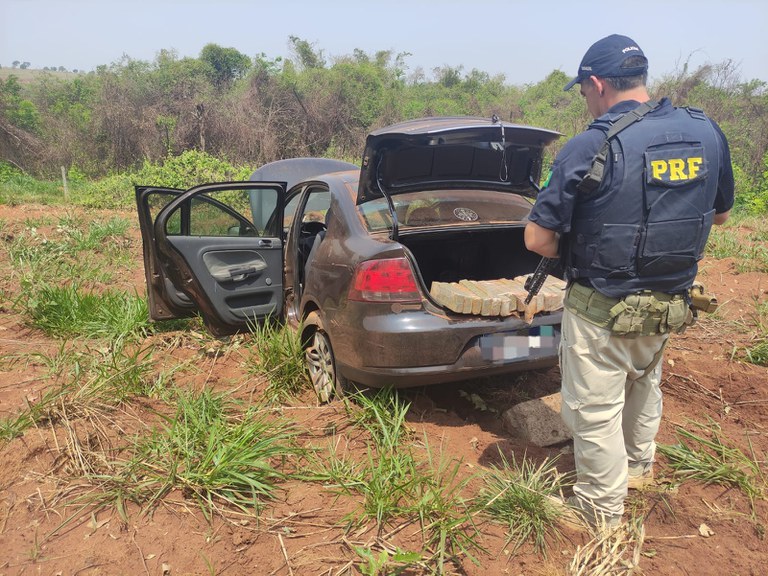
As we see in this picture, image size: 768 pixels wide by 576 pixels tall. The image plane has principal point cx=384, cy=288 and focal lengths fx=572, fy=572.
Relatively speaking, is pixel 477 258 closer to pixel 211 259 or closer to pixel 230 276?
pixel 230 276

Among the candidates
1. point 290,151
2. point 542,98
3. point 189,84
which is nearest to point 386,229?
point 290,151

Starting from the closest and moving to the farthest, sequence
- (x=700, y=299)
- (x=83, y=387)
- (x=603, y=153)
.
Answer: (x=603, y=153) → (x=700, y=299) → (x=83, y=387)

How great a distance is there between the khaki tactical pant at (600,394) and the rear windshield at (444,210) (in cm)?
125

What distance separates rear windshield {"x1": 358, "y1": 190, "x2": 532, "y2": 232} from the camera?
344cm

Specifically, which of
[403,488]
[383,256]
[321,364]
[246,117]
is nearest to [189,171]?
[246,117]

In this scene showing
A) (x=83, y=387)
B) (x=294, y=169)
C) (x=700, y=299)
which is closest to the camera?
(x=700, y=299)

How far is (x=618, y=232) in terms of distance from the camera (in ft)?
7.07

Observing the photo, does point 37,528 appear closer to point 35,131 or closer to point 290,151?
point 290,151

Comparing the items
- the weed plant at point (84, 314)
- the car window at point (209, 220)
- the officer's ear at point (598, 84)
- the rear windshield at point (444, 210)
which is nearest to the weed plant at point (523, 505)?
the rear windshield at point (444, 210)

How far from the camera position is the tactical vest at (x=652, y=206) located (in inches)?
82.7

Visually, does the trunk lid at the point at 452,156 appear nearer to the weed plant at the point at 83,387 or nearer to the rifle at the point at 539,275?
the rifle at the point at 539,275

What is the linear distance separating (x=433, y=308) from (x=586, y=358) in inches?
35.8

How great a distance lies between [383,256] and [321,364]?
100 cm

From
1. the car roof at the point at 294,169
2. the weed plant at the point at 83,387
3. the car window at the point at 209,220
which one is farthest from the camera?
the car roof at the point at 294,169
